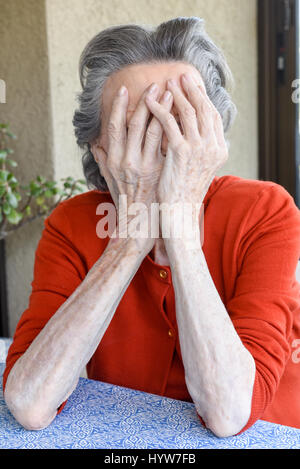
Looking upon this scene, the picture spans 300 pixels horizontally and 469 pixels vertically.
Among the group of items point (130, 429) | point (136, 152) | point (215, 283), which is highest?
point (136, 152)

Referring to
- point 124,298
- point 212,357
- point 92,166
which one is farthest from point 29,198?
point 212,357

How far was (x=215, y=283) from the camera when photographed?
3.85 feet

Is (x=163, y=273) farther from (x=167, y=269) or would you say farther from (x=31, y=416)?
(x=31, y=416)

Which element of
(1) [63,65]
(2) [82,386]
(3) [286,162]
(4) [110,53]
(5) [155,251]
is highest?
(1) [63,65]

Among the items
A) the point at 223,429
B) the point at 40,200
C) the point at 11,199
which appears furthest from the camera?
the point at 40,200

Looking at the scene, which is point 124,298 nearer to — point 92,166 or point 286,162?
point 92,166

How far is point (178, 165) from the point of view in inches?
41.4

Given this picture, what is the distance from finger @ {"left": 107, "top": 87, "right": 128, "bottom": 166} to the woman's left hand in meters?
0.07

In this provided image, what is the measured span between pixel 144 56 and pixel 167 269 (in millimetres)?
485

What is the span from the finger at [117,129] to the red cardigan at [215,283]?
0.82 ft

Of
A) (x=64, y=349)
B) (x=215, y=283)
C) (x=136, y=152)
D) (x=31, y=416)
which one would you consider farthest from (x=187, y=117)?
(x=31, y=416)

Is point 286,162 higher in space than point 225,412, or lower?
higher

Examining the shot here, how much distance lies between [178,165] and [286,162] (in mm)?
1828
